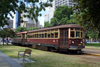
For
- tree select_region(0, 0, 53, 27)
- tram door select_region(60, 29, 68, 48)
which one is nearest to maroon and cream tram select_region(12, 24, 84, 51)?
tram door select_region(60, 29, 68, 48)

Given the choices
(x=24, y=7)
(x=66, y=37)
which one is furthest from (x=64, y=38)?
(x=24, y=7)

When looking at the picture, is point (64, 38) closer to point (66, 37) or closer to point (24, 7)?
point (66, 37)

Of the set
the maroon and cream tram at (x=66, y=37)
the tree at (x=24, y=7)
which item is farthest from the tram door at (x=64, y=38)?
the tree at (x=24, y=7)

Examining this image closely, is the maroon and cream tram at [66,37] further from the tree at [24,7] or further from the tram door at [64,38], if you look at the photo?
the tree at [24,7]

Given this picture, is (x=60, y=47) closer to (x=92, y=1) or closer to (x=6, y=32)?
(x=92, y=1)

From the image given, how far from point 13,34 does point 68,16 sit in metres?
21.3

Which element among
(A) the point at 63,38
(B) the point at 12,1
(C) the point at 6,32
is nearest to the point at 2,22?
(B) the point at 12,1

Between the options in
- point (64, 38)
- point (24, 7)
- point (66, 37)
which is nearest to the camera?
point (24, 7)

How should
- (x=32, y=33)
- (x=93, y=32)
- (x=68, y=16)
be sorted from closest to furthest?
(x=32, y=33)
(x=93, y=32)
(x=68, y=16)

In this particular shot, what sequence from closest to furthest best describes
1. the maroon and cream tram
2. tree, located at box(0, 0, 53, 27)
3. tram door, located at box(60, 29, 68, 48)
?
1. tree, located at box(0, 0, 53, 27)
2. the maroon and cream tram
3. tram door, located at box(60, 29, 68, 48)

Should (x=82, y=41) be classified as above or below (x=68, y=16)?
below

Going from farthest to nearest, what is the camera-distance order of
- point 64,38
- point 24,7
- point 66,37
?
point 64,38 < point 66,37 < point 24,7

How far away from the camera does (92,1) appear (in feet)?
27.9

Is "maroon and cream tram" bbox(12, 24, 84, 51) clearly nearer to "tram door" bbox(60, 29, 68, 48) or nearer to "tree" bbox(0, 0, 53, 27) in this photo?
"tram door" bbox(60, 29, 68, 48)
